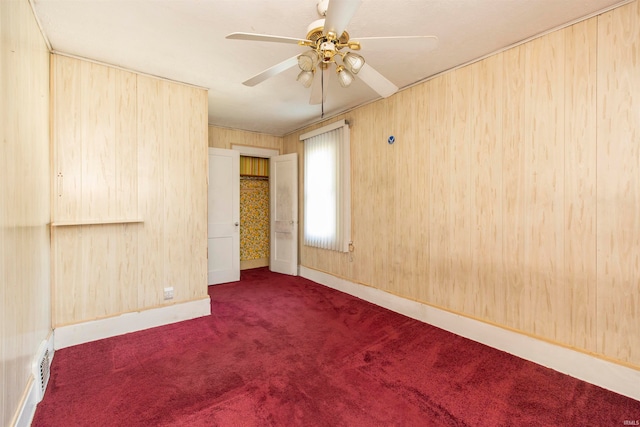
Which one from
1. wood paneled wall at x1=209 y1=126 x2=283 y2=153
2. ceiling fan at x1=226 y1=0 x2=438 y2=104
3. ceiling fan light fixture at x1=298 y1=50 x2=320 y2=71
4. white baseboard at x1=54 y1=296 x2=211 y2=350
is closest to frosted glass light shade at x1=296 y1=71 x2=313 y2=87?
ceiling fan at x1=226 y1=0 x2=438 y2=104

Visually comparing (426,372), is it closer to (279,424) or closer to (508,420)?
(508,420)

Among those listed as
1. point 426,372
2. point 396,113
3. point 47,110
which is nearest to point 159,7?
point 47,110

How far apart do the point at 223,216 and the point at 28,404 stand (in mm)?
3213

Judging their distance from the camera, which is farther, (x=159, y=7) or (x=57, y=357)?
(x=57, y=357)

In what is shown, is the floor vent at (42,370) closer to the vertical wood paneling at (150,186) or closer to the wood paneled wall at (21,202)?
the wood paneled wall at (21,202)

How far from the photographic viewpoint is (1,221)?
1.30m

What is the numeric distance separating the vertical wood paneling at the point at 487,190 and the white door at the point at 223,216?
3563mm

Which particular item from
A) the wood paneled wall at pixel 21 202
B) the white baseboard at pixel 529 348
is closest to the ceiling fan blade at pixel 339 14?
the wood paneled wall at pixel 21 202

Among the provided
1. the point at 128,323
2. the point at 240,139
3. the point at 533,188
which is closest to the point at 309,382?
the point at 128,323

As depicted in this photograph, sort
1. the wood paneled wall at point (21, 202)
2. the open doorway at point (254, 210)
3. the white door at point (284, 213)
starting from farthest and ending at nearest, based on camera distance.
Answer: the open doorway at point (254, 210) < the white door at point (284, 213) < the wood paneled wall at point (21, 202)

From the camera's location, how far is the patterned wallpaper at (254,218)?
5555 millimetres

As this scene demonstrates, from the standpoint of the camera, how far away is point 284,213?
514 centimetres

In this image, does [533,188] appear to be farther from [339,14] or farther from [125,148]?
[125,148]

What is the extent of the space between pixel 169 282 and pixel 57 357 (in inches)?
40.2
